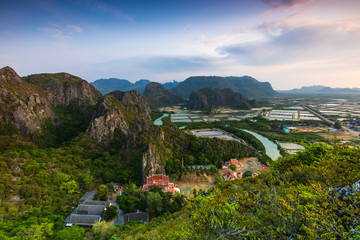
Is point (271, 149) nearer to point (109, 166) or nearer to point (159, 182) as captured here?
→ point (159, 182)

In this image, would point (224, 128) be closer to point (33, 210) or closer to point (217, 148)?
point (217, 148)

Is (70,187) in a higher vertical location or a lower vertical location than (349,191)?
lower

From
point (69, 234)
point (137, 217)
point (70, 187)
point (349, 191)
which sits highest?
point (349, 191)

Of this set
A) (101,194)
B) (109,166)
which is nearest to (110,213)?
(101,194)

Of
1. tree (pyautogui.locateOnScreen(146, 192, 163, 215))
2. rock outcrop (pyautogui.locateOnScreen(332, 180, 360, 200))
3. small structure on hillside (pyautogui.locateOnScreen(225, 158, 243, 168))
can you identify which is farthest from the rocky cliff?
rock outcrop (pyautogui.locateOnScreen(332, 180, 360, 200))

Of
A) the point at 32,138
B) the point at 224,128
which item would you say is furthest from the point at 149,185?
the point at 224,128

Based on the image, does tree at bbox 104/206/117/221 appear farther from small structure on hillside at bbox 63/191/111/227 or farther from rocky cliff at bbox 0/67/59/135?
rocky cliff at bbox 0/67/59/135

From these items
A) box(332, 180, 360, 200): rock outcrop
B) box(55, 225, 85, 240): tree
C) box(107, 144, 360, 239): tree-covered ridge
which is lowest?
box(55, 225, 85, 240): tree
